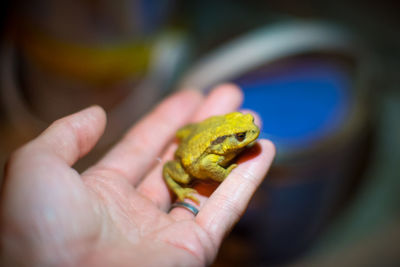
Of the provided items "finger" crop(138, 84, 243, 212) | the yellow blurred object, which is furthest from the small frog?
the yellow blurred object

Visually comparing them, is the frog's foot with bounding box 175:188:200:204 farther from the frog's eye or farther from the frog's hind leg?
the frog's eye

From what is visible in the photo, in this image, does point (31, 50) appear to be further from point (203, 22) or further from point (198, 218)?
point (198, 218)

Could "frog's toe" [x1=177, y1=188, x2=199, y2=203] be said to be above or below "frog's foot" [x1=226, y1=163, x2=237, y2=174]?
below

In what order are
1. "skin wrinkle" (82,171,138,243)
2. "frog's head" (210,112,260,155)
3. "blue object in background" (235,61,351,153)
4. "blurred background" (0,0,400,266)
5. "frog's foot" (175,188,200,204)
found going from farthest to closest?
"blue object in background" (235,61,351,153) < "blurred background" (0,0,400,266) < "frog's foot" (175,188,200,204) < "frog's head" (210,112,260,155) < "skin wrinkle" (82,171,138,243)

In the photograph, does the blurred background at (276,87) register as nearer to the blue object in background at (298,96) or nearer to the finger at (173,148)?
the blue object in background at (298,96)

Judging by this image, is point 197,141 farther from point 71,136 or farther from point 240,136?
point 71,136

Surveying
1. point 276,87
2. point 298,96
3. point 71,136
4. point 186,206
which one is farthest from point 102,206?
point 298,96

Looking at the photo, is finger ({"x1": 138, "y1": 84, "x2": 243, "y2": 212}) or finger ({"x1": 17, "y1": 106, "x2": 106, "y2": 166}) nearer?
finger ({"x1": 17, "y1": 106, "x2": 106, "y2": 166})

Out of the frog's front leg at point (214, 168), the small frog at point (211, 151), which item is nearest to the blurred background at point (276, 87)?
the small frog at point (211, 151)
